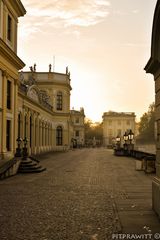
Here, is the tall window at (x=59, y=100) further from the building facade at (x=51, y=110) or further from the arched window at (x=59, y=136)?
the arched window at (x=59, y=136)

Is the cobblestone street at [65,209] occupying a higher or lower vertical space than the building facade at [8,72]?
lower

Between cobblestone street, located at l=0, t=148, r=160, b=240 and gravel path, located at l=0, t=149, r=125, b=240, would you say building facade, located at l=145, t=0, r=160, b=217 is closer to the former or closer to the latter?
cobblestone street, located at l=0, t=148, r=160, b=240

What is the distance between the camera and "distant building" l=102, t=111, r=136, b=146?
131250 mm

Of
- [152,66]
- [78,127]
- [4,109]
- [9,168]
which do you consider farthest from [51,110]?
[78,127]

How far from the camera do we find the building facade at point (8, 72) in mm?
20922

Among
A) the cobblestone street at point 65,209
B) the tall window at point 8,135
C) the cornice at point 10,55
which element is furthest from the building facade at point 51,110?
the cobblestone street at point 65,209

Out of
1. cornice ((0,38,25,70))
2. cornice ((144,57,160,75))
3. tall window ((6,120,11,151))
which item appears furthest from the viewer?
tall window ((6,120,11,151))

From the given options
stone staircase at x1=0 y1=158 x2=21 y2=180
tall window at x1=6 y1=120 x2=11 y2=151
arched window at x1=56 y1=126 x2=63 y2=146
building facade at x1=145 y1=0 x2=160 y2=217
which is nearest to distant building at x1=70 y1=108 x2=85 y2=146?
arched window at x1=56 y1=126 x2=63 y2=146

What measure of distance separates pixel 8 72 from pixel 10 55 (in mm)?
1073

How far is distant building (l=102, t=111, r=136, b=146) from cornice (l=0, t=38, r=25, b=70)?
10749cm

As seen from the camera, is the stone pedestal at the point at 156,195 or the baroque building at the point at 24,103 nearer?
the stone pedestal at the point at 156,195

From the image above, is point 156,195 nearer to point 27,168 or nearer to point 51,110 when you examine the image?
point 27,168

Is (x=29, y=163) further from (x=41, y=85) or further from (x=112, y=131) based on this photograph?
(x=112, y=131)

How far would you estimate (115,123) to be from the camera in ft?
436
